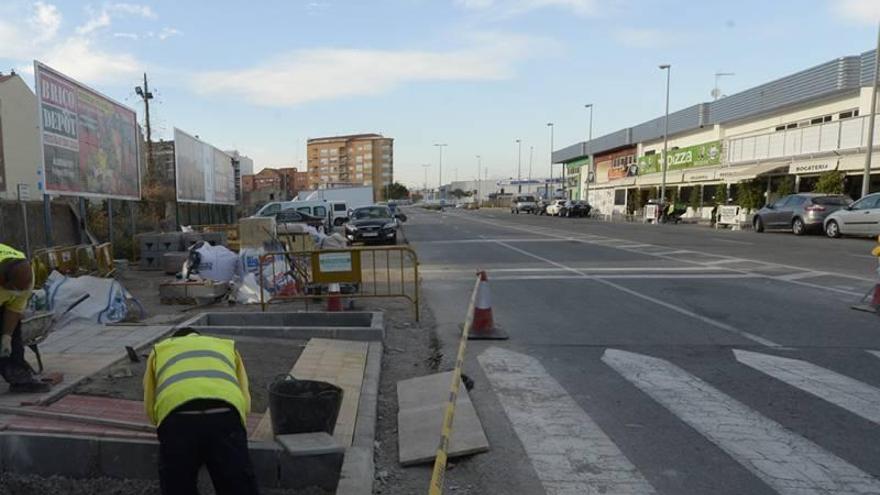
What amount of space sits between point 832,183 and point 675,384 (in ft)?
99.8

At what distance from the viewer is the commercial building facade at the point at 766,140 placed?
32.2 m

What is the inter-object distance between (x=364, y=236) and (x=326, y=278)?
15114 millimetres

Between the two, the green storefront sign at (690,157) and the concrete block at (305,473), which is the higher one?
the green storefront sign at (690,157)

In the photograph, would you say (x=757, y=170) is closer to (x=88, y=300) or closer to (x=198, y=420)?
(x=88, y=300)

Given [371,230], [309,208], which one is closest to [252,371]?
[371,230]

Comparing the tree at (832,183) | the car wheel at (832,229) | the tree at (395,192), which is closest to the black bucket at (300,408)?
the car wheel at (832,229)

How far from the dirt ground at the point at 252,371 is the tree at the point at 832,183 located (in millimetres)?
31438

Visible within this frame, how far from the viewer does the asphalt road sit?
4164 millimetres

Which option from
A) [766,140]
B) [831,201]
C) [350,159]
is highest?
[350,159]

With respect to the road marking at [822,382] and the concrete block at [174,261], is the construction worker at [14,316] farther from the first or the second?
the concrete block at [174,261]

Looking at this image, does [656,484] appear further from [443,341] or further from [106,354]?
[106,354]

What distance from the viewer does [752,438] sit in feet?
15.3

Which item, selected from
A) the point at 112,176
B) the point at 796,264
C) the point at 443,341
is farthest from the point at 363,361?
the point at 796,264

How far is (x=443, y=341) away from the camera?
26.2ft
